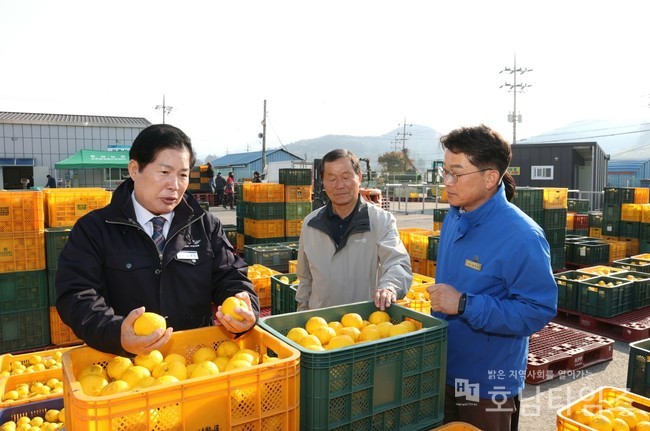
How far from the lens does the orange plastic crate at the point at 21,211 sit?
5867 mm

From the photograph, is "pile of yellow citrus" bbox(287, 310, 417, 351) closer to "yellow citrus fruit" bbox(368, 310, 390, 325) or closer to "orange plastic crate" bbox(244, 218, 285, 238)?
"yellow citrus fruit" bbox(368, 310, 390, 325)

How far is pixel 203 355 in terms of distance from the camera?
1.92 meters

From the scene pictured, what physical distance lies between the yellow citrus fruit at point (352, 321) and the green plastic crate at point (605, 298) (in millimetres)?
6111

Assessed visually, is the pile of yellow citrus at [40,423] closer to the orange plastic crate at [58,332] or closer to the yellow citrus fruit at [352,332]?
the yellow citrus fruit at [352,332]

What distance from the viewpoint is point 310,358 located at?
1.75m

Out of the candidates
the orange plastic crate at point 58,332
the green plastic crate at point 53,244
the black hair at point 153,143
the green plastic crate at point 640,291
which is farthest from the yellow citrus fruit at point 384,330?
the green plastic crate at point 640,291

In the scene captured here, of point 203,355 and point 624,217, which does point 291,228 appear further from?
point 203,355

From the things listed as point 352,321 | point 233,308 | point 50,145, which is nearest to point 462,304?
point 352,321

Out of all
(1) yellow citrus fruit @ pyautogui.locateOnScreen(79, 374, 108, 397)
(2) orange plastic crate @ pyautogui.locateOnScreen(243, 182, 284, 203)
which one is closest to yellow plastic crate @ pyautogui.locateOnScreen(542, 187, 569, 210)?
(2) orange plastic crate @ pyautogui.locateOnScreen(243, 182, 284, 203)

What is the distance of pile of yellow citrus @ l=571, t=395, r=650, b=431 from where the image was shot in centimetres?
280

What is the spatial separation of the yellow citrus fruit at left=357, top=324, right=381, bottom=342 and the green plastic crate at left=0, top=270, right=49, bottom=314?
546cm

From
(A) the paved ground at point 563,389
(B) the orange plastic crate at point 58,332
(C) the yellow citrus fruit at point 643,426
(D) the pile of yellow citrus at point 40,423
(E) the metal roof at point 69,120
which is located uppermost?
(E) the metal roof at point 69,120

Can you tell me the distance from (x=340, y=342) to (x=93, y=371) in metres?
0.96

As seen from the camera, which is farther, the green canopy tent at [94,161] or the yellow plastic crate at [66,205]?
the green canopy tent at [94,161]
